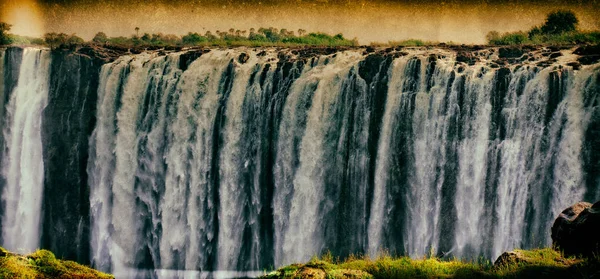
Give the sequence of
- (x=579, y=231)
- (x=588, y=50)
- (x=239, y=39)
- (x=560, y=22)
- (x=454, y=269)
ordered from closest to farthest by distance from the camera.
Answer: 1. (x=579, y=231)
2. (x=454, y=269)
3. (x=588, y=50)
4. (x=560, y=22)
5. (x=239, y=39)

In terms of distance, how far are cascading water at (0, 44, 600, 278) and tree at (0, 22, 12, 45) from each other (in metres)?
5.93

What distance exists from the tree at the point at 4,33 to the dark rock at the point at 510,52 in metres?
20.7

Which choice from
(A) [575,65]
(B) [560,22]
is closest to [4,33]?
(B) [560,22]

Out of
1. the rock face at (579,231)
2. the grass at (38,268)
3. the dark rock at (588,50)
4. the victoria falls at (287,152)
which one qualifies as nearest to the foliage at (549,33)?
the victoria falls at (287,152)

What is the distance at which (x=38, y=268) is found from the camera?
19047 mm

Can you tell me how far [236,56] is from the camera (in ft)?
100

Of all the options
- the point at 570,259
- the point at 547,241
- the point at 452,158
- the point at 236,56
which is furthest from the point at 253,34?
the point at 570,259

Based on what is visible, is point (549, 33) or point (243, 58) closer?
point (243, 58)

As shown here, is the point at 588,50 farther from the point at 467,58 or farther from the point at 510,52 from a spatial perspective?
the point at 467,58

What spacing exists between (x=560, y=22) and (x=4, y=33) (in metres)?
23.0

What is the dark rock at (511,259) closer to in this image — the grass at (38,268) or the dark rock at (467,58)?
the grass at (38,268)

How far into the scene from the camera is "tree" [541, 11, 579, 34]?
3725 centimetres

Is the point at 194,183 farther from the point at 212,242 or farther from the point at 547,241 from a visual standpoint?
the point at 547,241

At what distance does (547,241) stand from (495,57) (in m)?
6.04
